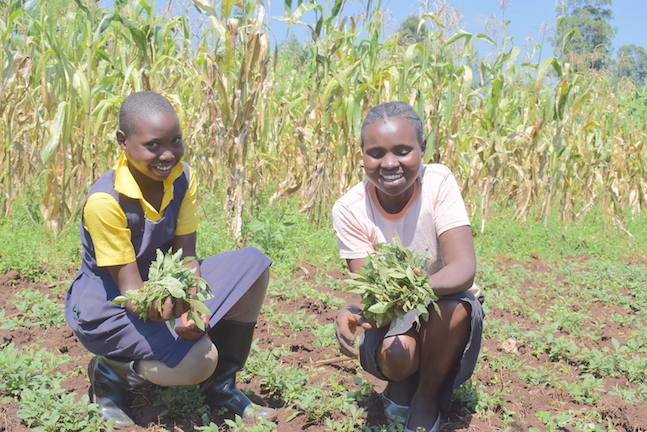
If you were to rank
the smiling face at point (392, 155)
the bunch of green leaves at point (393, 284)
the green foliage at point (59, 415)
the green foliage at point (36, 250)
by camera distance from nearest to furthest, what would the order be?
the bunch of green leaves at point (393, 284) → the green foliage at point (59, 415) → the smiling face at point (392, 155) → the green foliage at point (36, 250)

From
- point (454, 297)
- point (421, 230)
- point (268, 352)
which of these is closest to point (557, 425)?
point (454, 297)

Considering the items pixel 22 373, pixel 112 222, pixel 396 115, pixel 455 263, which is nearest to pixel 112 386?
pixel 22 373

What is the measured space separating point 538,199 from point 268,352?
5631 millimetres

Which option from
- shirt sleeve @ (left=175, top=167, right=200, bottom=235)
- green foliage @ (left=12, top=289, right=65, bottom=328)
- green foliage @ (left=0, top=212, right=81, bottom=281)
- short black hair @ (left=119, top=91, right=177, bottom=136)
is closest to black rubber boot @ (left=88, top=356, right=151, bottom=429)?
shirt sleeve @ (left=175, top=167, right=200, bottom=235)

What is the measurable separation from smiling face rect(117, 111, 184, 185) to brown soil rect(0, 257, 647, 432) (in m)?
0.97

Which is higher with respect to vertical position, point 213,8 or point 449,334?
point 213,8

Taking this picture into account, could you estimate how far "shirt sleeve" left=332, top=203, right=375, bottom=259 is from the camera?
2.42 metres

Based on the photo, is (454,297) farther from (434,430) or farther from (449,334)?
(434,430)

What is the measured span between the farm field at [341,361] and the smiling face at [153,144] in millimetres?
904

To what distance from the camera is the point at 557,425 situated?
8.14ft

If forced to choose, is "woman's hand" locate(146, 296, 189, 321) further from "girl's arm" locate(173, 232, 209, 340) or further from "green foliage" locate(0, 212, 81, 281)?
"green foliage" locate(0, 212, 81, 281)

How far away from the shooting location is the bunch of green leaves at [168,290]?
2061 millimetres

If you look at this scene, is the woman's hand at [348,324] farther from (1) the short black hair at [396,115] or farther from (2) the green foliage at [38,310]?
(2) the green foliage at [38,310]

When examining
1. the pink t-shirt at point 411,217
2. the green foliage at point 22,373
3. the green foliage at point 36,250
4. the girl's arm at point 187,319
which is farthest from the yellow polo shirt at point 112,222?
the green foliage at point 36,250
